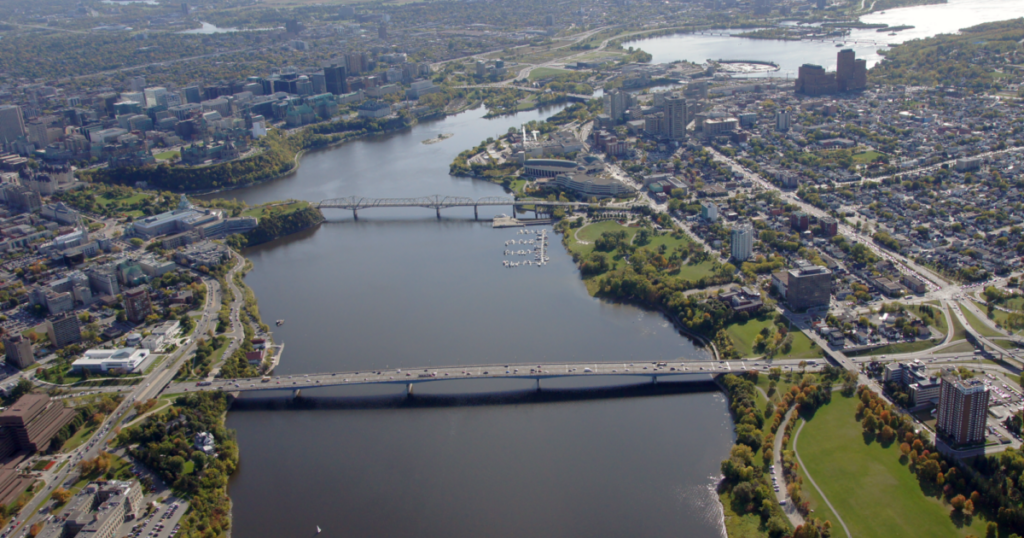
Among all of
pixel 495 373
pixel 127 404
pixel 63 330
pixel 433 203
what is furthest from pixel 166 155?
pixel 495 373

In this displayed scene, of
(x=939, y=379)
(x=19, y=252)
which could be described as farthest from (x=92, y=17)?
(x=939, y=379)

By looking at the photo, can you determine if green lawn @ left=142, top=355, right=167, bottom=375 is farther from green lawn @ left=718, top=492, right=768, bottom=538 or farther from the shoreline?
the shoreline

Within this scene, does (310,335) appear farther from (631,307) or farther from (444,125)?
(444,125)

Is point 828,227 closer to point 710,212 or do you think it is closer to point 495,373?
point 710,212

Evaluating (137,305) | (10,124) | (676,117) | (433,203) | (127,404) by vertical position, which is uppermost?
(10,124)

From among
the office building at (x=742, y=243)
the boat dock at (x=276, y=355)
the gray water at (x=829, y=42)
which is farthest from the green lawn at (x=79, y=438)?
the gray water at (x=829, y=42)
